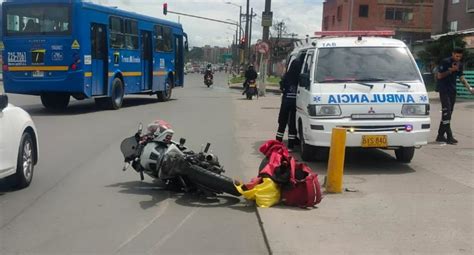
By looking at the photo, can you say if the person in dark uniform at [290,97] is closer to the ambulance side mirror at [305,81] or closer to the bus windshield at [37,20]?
the ambulance side mirror at [305,81]

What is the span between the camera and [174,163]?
22.5 ft

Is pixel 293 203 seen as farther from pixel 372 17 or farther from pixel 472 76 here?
pixel 372 17

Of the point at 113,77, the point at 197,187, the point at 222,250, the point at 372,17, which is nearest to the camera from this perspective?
the point at 222,250

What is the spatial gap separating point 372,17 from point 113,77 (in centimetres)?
6138

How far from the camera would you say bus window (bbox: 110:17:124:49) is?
18891mm

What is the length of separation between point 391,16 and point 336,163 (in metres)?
73.4

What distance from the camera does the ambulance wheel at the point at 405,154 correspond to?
371 inches

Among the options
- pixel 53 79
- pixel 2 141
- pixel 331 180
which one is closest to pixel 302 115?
pixel 331 180

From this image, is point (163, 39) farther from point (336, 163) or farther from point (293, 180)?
point (293, 180)

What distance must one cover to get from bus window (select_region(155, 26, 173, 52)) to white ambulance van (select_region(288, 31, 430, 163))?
47.1ft

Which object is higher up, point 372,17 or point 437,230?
point 372,17

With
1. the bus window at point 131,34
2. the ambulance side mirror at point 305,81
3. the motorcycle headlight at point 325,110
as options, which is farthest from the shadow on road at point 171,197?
the bus window at point 131,34

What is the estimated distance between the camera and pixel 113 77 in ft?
62.5

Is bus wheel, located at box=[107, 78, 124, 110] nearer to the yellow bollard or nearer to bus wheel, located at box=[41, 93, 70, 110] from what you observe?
bus wheel, located at box=[41, 93, 70, 110]
